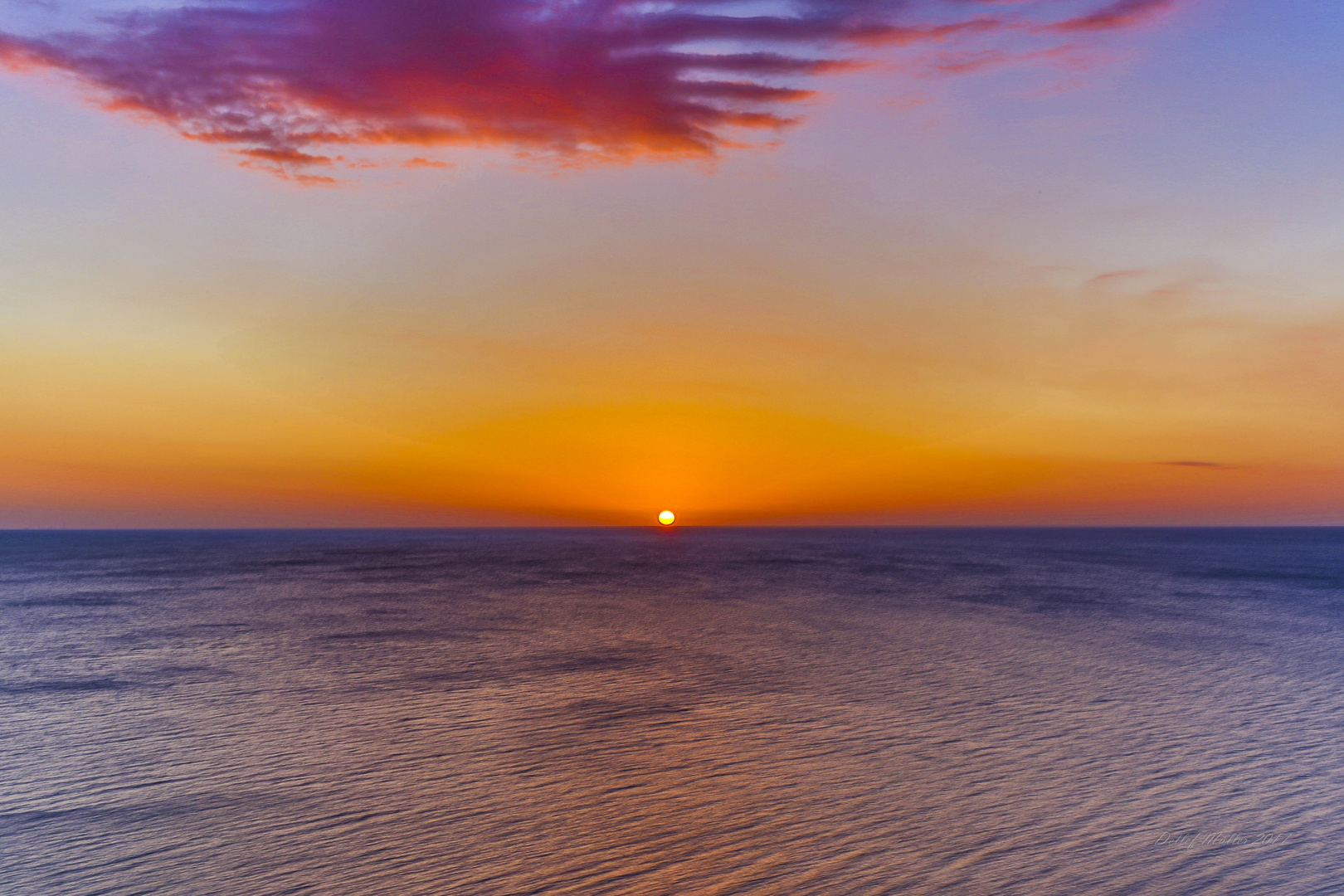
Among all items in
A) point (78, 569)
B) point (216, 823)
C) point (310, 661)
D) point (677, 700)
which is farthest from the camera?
point (78, 569)

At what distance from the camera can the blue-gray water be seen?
10.5 meters

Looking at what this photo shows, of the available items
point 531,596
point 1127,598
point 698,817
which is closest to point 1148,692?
point 698,817

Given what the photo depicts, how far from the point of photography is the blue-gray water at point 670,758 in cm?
1049

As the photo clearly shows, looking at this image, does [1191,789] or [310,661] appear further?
[310,661]

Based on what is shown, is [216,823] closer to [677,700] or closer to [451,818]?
[451,818]

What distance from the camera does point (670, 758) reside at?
49.3 feet

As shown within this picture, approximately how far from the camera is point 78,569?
255 ft

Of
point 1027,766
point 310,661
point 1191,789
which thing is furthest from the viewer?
point 310,661

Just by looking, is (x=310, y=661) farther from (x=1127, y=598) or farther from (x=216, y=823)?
(x=1127, y=598)

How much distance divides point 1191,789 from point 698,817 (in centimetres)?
798

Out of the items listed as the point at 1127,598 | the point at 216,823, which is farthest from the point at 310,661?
the point at 1127,598

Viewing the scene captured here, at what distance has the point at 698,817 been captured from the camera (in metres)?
12.1

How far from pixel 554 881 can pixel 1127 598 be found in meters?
48.0

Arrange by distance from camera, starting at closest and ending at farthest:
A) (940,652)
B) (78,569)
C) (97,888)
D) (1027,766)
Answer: (97,888) → (1027,766) → (940,652) → (78,569)
